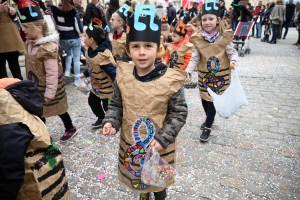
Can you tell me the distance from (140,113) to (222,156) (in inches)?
65.8

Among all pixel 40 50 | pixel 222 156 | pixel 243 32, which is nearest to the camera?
pixel 40 50

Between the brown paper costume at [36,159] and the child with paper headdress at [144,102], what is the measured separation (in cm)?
39

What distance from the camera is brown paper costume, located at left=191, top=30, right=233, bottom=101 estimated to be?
2.98 m

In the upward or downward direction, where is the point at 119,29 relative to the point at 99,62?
upward

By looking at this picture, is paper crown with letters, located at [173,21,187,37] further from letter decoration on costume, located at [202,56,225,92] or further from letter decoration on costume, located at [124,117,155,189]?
letter decoration on costume, located at [124,117,155,189]

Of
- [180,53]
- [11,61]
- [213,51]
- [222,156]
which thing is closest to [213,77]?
[213,51]

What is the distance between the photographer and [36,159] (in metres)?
1.29

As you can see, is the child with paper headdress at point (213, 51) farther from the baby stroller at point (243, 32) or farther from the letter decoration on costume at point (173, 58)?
the baby stroller at point (243, 32)

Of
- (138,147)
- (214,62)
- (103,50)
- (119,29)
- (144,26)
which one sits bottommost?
(138,147)

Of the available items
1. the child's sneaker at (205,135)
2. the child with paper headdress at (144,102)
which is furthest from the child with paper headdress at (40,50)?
the child's sneaker at (205,135)

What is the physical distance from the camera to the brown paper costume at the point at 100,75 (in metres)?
3.12

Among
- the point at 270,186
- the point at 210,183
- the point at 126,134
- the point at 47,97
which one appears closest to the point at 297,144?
the point at 270,186

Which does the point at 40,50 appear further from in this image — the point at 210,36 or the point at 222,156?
the point at 222,156

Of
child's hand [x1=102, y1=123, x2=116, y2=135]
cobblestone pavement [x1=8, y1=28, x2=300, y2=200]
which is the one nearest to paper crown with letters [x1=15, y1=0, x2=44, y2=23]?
cobblestone pavement [x1=8, y1=28, x2=300, y2=200]
